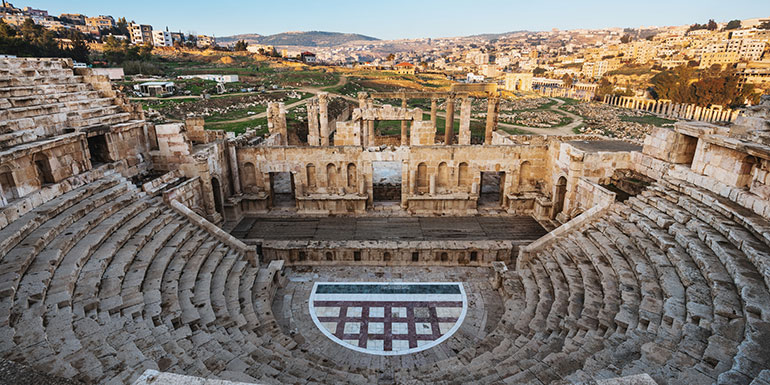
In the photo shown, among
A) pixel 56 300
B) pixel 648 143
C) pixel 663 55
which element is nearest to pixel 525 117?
pixel 648 143

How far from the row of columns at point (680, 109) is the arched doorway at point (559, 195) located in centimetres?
5120

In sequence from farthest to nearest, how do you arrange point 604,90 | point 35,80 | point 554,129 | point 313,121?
1. point 604,90
2. point 554,129
3. point 313,121
4. point 35,80

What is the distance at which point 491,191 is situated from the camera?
20.2 m

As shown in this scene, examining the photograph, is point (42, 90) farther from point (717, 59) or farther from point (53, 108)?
point (717, 59)

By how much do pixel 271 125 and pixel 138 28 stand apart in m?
140

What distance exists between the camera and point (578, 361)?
24.0 ft

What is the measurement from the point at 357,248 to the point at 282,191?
26.5 feet

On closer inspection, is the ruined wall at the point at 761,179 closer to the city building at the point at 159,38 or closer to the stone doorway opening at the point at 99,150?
the stone doorway opening at the point at 99,150

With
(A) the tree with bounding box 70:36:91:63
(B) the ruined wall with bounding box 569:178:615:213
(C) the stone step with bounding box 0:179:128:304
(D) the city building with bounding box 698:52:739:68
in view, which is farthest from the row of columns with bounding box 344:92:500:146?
(D) the city building with bounding box 698:52:739:68

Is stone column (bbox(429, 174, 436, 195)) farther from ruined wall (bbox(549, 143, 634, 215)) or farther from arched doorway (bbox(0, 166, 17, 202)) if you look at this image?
arched doorway (bbox(0, 166, 17, 202))

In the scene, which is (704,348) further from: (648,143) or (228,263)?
(228,263)

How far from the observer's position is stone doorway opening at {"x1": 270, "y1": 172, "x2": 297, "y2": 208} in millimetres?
18227

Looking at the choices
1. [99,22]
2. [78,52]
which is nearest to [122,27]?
[99,22]

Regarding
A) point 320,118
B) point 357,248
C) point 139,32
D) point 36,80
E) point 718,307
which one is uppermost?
point 139,32
